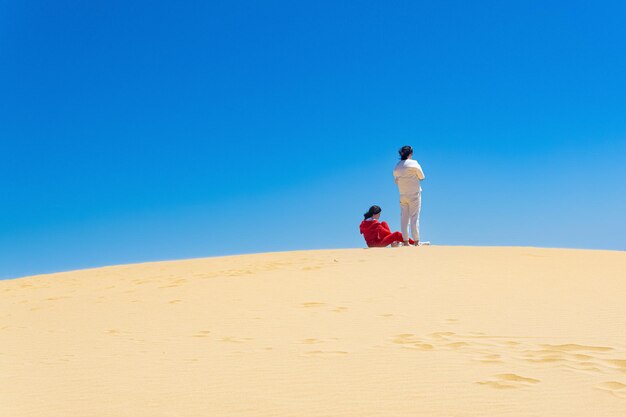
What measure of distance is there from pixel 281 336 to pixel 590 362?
10.4 ft

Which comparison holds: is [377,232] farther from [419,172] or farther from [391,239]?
[419,172]

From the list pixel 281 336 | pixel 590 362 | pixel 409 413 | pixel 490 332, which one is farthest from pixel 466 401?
pixel 281 336

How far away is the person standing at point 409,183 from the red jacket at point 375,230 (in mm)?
629

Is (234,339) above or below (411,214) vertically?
below

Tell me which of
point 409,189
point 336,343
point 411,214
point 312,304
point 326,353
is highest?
point 409,189

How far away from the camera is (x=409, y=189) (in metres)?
14.5

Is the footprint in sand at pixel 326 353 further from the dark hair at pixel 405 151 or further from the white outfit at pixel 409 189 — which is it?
the dark hair at pixel 405 151

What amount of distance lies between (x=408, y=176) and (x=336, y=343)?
8.71 m

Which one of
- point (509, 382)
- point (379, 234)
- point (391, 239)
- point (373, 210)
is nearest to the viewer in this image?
point (509, 382)

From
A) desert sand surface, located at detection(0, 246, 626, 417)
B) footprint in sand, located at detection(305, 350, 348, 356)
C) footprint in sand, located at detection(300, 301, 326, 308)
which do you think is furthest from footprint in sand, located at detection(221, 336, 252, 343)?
footprint in sand, located at detection(300, 301, 326, 308)

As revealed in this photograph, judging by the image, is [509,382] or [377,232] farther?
[377,232]

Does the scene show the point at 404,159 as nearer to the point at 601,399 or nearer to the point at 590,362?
the point at 590,362

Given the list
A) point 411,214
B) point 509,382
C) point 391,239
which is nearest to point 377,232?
point 391,239

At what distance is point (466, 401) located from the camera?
4.21 meters
